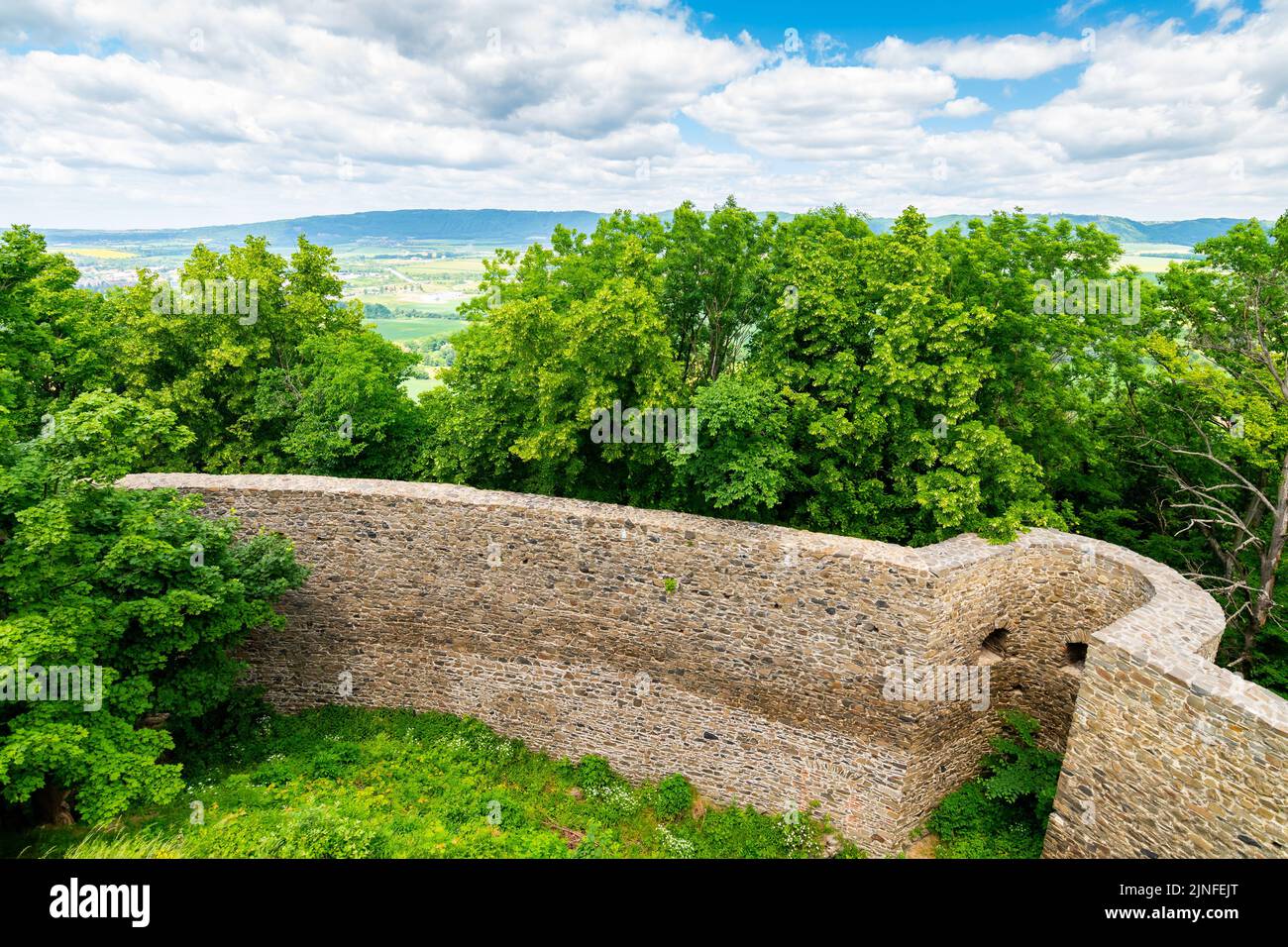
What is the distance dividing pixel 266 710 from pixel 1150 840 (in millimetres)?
16958

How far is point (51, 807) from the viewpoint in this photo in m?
11.3

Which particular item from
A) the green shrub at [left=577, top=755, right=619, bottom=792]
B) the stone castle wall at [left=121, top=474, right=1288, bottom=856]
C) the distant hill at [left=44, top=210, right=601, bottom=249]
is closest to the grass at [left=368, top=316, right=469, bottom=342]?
the stone castle wall at [left=121, top=474, right=1288, bottom=856]

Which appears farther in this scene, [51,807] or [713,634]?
[713,634]

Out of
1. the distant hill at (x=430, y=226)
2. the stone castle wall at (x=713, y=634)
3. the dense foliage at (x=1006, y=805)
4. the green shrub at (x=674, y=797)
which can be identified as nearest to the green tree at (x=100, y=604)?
the stone castle wall at (x=713, y=634)

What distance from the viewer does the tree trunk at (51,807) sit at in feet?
A: 36.7

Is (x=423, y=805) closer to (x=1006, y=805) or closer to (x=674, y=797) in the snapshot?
(x=674, y=797)

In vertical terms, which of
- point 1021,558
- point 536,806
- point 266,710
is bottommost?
point 536,806

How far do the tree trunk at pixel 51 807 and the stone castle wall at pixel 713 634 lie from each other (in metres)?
4.38

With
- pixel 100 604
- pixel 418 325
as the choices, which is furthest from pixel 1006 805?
pixel 418 325

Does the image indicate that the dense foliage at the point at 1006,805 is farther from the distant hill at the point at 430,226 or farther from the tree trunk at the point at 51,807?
the distant hill at the point at 430,226

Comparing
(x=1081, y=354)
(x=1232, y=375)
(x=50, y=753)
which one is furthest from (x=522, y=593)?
(x=1232, y=375)

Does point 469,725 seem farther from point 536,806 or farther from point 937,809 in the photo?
point 937,809

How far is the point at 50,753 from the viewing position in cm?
911

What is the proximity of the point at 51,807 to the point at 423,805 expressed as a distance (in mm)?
5987
